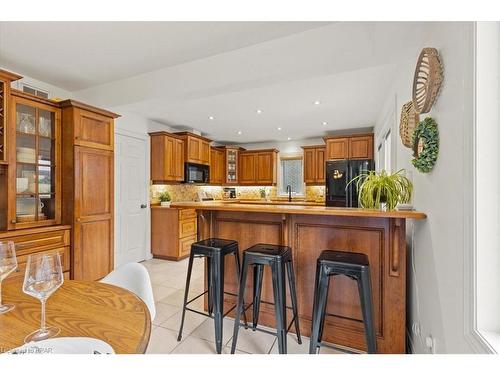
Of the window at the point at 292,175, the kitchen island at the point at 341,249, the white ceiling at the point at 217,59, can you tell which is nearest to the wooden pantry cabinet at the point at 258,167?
the window at the point at 292,175

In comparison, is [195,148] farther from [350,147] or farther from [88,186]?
[350,147]

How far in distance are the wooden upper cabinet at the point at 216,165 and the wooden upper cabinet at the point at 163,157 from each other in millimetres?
1393

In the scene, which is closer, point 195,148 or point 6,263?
point 6,263

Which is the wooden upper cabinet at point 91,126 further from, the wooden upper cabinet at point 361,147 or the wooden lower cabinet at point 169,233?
the wooden upper cabinet at point 361,147

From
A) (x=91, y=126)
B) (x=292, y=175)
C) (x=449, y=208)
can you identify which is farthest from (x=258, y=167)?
(x=449, y=208)

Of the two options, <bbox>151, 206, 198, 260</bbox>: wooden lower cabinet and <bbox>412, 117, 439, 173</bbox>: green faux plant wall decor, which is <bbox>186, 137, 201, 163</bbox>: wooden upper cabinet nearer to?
<bbox>151, 206, 198, 260</bbox>: wooden lower cabinet

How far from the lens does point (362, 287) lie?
155 centimetres

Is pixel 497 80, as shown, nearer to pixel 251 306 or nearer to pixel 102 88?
pixel 251 306

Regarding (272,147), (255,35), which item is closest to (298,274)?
(255,35)

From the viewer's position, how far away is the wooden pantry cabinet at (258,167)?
6445mm

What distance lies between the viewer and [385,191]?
193cm

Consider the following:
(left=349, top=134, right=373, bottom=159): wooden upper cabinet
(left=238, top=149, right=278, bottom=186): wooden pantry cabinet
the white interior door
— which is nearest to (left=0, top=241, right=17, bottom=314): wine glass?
the white interior door

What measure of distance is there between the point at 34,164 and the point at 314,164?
4.93 metres
